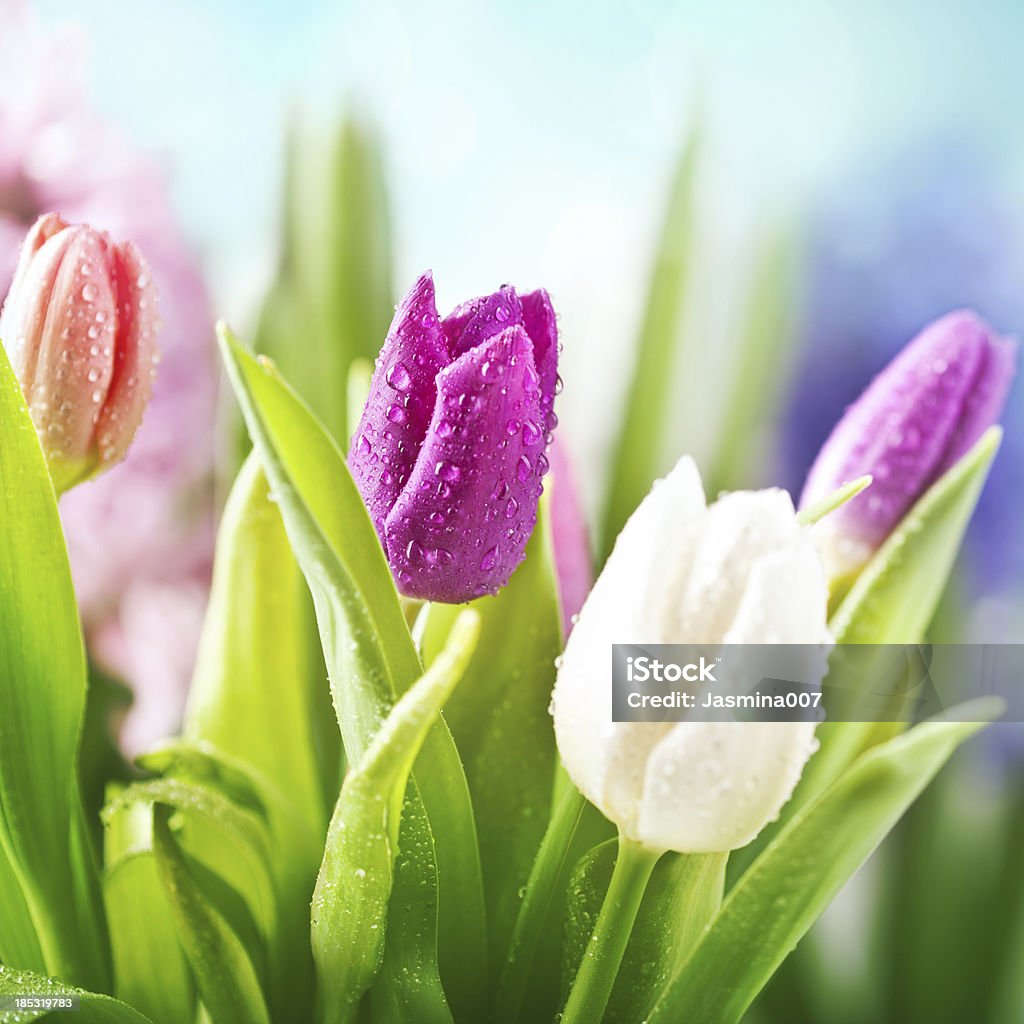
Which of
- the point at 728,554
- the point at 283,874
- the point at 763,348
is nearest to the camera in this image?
the point at 728,554

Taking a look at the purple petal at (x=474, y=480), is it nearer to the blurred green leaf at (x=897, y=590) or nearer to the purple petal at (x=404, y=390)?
the purple petal at (x=404, y=390)

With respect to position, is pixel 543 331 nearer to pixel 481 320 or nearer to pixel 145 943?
pixel 481 320

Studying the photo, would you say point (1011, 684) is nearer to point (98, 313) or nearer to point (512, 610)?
point (512, 610)

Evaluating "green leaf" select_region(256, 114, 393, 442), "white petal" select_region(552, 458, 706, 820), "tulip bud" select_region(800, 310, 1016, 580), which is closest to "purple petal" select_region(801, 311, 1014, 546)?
"tulip bud" select_region(800, 310, 1016, 580)

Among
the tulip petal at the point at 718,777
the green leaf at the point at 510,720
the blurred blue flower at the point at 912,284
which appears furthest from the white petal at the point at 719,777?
the blurred blue flower at the point at 912,284

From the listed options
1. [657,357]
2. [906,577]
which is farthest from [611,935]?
[657,357]

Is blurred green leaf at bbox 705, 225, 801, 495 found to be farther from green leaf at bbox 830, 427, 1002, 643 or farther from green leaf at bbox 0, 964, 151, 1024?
green leaf at bbox 0, 964, 151, 1024

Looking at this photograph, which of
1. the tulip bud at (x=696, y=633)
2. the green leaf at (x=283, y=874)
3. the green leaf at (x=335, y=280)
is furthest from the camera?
the green leaf at (x=335, y=280)
